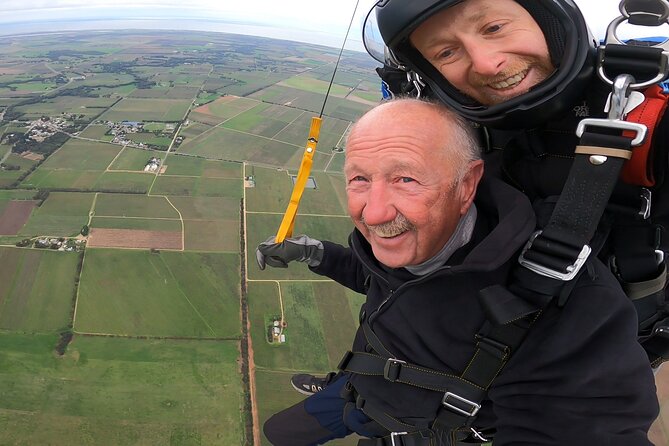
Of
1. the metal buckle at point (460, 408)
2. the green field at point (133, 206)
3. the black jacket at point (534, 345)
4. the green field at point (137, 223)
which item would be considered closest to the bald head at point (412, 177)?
the black jacket at point (534, 345)

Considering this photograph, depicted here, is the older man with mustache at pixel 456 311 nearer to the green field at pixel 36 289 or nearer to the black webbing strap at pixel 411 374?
the black webbing strap at pixel 411 374

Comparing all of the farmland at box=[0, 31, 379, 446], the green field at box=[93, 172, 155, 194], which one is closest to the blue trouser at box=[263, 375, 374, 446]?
the farmland at box=[0, 31, 379, 446]

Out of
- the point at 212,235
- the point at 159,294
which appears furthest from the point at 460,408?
→ the point at 212,235

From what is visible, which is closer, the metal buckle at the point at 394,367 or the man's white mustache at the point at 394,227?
the man's white mustache at the point at 394,227

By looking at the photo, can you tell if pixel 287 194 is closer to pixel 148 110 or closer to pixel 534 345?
pixel 534 345

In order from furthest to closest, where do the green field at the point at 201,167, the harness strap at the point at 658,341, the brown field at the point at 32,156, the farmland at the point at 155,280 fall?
the brown field at the point at 32,156
the green field at the point at 201,167
the farmland at the point at 155,280
the harness strap at the point at 658,341

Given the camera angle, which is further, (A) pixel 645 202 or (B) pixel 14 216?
(B) pixel 14 216
